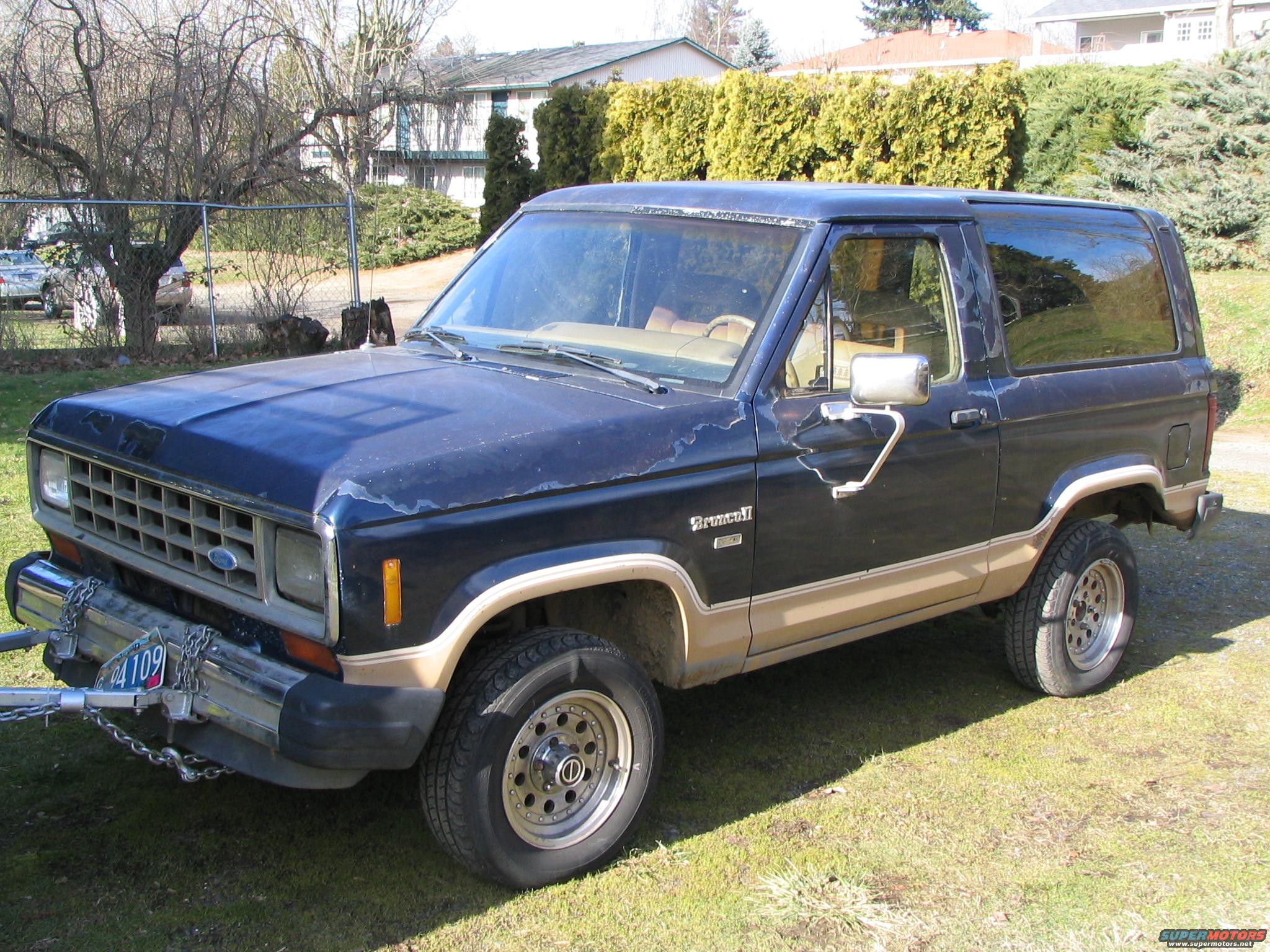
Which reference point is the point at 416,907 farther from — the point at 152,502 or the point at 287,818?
the point at 152,502

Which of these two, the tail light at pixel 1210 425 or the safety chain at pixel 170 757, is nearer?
the safety chain at pixel 170 757

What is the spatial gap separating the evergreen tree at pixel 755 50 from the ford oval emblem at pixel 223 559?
51.0 m

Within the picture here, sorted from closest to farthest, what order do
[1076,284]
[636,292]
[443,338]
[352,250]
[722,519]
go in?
[722,519] < [636,292] < [443,338] < [1076,284] < [352,250]

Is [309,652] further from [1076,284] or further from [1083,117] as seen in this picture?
[1083,117]

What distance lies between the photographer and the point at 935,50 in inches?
2032

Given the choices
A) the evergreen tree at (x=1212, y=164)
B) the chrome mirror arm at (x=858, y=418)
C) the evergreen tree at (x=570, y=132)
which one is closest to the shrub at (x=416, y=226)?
the evergreen tree at (x=570, y=132)

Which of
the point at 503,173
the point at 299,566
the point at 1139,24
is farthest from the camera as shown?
the point at 1139,24

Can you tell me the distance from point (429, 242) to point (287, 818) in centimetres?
3079

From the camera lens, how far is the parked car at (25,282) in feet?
43.9

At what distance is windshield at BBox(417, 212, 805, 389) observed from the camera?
13.7 ft

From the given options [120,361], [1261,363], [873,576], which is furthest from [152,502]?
[1261,363]

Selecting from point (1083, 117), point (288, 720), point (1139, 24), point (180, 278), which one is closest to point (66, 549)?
point (288, 720)

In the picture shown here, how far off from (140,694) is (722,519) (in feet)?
5.88

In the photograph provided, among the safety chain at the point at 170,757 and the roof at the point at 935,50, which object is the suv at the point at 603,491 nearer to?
the safety chain at the point at 170,757
